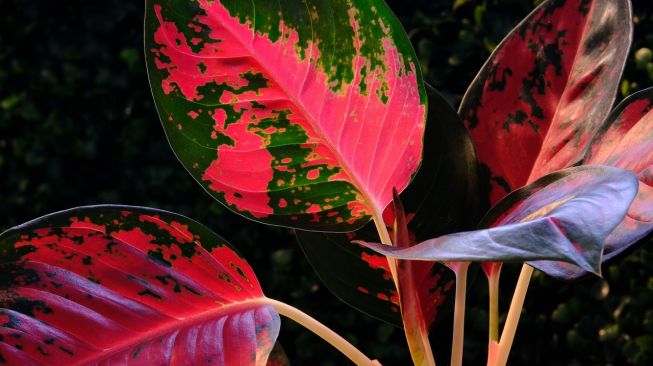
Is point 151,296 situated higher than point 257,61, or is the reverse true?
point 257,61

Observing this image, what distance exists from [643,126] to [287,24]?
0.24 m

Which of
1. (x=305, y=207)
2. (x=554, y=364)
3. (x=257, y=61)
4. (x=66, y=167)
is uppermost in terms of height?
(x=257, y=61)

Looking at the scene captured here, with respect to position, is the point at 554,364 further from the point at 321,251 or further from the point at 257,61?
the point at 257,61

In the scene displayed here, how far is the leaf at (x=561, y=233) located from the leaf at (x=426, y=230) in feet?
0.52

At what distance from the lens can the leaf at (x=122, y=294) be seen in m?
0.46

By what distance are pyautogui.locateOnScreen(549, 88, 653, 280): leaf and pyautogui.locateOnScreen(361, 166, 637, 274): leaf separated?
3.8 inches

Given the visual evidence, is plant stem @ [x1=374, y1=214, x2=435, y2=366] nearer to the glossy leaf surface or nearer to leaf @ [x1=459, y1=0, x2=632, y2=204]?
the glossy leaf surface

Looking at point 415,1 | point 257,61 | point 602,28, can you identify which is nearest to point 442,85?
point 415,1

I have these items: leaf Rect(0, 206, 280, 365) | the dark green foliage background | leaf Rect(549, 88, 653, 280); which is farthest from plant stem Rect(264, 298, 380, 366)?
the dark green foliage background

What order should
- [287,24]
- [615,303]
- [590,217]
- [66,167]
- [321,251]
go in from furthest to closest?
[66,167], [615,303], [321,251], [287,24], [590,217]

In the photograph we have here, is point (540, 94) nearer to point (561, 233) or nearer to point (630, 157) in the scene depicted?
point (630, 157)

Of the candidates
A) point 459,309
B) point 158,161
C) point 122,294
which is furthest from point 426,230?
point 158,161

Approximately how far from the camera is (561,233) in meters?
0.30

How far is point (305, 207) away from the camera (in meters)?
0.51
